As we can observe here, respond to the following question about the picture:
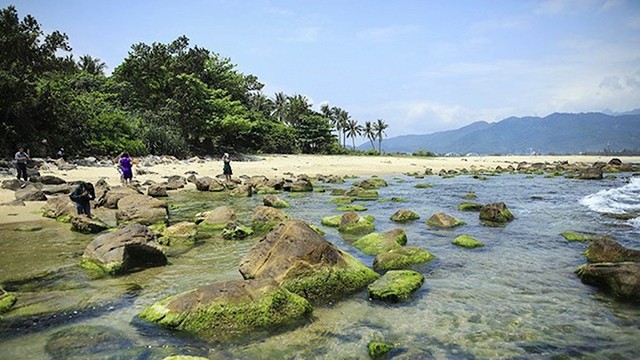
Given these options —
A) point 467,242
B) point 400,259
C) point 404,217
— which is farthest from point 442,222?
point 400,259

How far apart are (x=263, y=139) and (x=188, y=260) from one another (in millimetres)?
56781

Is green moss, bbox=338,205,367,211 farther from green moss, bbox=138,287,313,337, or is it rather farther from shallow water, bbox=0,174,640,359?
green moss, bbox=138,287,313,337

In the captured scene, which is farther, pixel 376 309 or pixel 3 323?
pixel 376 309

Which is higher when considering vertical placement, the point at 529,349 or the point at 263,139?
the point at 263,139

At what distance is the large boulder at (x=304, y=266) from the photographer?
809 cm

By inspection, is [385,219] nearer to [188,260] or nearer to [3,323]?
[188,260]

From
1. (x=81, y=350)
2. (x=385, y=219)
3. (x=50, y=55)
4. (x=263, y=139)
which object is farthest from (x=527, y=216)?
(x=263, y=139)

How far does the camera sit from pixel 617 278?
8.14 meters

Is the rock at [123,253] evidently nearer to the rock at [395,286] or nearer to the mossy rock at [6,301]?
the mossy rock at [6,301]

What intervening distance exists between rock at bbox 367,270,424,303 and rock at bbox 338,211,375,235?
5.27m

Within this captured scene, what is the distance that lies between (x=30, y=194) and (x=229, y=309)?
17.0m

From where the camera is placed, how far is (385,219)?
17.0 metres

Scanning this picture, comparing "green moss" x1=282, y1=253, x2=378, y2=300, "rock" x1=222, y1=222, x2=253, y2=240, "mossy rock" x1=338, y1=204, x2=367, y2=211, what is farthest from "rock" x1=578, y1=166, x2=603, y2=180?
"green moss" x1=282, y1=253, x2=378, y2=300

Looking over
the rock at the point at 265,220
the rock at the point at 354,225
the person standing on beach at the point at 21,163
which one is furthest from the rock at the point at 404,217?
the person standing on beach at the point at 21,163
